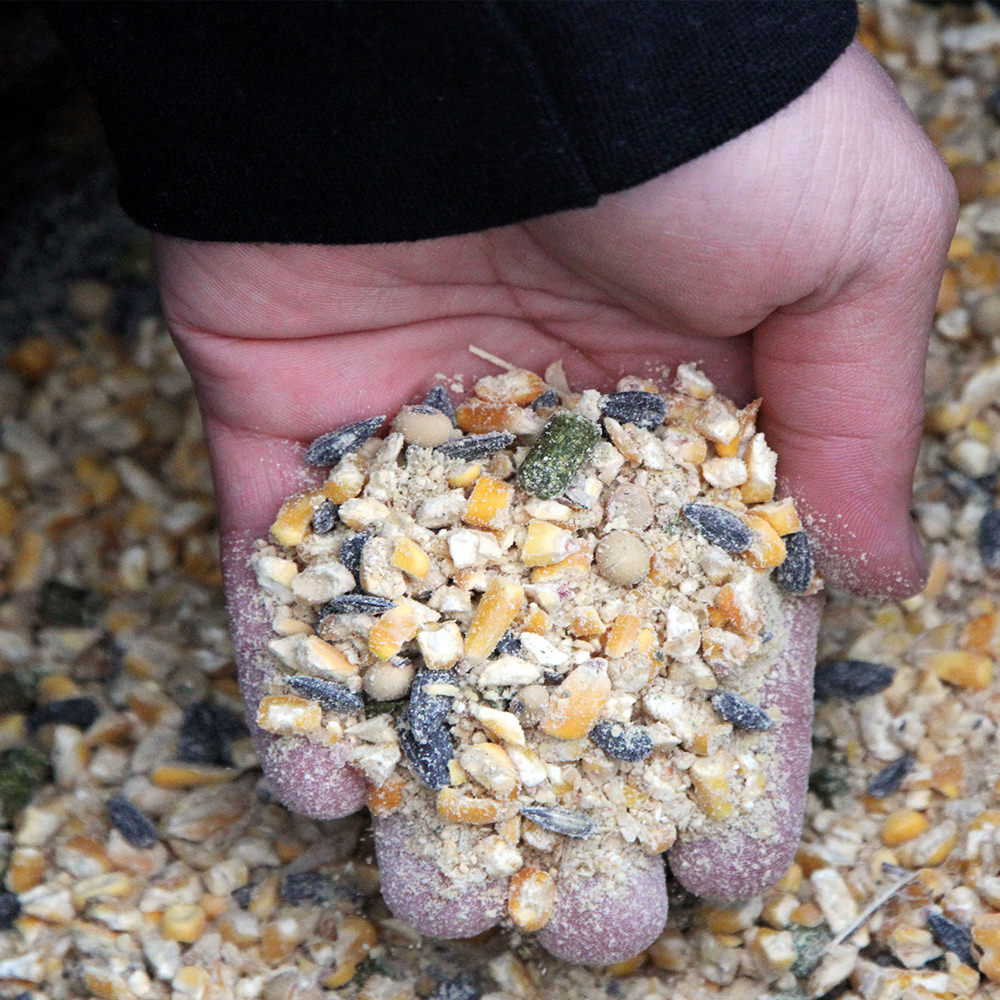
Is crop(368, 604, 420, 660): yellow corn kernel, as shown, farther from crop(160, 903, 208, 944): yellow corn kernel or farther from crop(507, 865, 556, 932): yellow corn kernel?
crop(160, 903, 208, 944): yellow corn kernel

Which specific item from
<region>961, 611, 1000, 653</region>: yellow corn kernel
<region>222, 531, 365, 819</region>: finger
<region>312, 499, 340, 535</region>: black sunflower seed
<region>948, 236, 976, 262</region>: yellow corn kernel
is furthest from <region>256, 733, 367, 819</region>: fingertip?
<region>948, 236, 976, 262</region>: yellow corn kernel

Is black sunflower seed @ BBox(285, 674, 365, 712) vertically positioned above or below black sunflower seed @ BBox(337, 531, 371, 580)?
below

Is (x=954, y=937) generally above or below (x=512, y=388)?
below

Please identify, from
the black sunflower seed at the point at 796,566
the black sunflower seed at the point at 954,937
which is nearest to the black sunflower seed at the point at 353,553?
the black sunflower seed at the point at 796,566

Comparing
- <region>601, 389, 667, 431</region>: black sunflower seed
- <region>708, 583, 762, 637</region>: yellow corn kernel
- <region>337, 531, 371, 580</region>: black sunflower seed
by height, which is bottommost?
<region>708, 583, 762, 637</region>: yellow corn kernel

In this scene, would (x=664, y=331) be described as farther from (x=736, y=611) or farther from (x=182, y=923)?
(x=182, y=923)

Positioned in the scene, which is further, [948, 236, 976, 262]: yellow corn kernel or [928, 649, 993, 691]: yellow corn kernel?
[948, 236, 976, 262]: yellow corn kernel

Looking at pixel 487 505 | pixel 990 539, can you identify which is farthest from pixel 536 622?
pixel 990 539
